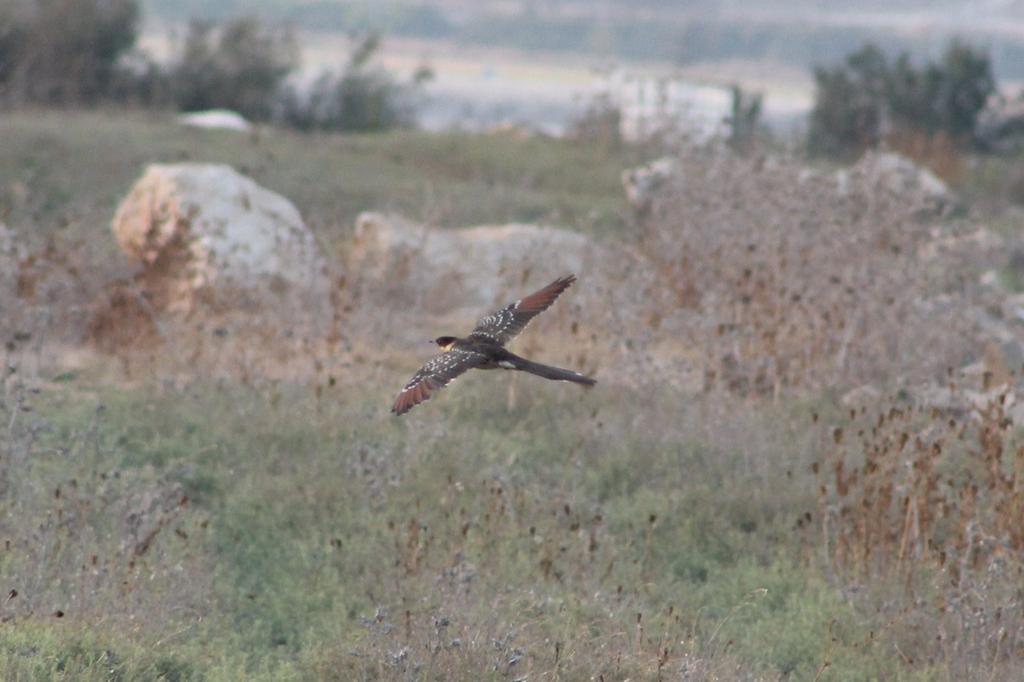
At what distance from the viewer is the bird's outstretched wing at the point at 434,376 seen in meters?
4.62

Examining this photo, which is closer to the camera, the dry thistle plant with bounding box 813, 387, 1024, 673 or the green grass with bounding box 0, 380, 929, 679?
the green grass with bounding box 0, 380, 929, 679

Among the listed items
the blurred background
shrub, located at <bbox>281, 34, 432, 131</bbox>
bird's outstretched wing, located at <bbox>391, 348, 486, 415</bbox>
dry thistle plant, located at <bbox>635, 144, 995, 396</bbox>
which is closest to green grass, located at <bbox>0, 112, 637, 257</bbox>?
the blurred background

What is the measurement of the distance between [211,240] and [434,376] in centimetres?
488

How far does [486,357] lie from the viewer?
5180 mm

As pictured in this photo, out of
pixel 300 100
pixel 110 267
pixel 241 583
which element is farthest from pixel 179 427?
pixel 300 100

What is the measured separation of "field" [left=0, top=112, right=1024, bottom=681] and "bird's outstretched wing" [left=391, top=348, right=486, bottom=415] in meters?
0.68

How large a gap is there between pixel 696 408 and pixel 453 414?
1189mm

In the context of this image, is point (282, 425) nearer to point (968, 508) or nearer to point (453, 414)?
point (453, 414)

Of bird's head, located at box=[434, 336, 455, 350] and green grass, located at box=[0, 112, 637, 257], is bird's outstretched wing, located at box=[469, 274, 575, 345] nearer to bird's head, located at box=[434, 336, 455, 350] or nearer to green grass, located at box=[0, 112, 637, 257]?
bird's head, located at box=[434, 336, 455, 350]

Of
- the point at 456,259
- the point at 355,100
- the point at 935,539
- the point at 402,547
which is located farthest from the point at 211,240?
the point at 355,100

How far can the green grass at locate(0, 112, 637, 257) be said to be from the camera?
13.3 meters

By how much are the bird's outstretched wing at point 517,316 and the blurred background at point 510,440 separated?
80 centimetres

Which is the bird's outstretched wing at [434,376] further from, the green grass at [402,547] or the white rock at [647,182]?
the white rock at [647,182]

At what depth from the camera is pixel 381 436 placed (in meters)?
7.13
